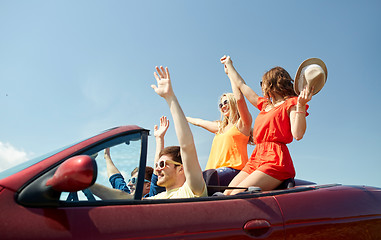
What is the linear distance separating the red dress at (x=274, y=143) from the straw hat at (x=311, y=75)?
0.17 meters

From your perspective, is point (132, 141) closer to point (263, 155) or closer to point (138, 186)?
point (138, 186)

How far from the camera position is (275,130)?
2818 millimetres

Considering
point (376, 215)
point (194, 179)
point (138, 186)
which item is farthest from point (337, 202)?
point (138, 186)

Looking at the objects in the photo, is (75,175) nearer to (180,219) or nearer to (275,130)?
(180,219)

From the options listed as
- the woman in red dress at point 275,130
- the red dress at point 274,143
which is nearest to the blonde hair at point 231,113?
the woman in red dress at point 275,130

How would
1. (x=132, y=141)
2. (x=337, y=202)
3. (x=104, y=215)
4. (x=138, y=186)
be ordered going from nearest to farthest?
(x=104, y=215) < (x=138, y=186) < (x=132, y=141) < (x=337, y=202)

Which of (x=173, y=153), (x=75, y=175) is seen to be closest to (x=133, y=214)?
(x=75, y=175)

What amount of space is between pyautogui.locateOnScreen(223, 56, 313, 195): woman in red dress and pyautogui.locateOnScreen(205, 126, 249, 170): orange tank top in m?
0.54

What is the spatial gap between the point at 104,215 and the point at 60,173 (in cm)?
30

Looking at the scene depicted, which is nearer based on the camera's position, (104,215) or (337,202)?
(104,215)

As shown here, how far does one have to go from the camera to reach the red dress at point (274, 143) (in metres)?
2.60

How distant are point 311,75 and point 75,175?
2.23m

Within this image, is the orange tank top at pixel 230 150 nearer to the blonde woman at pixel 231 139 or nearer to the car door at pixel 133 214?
the blonde woman at pixel 231 139

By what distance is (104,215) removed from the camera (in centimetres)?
143
